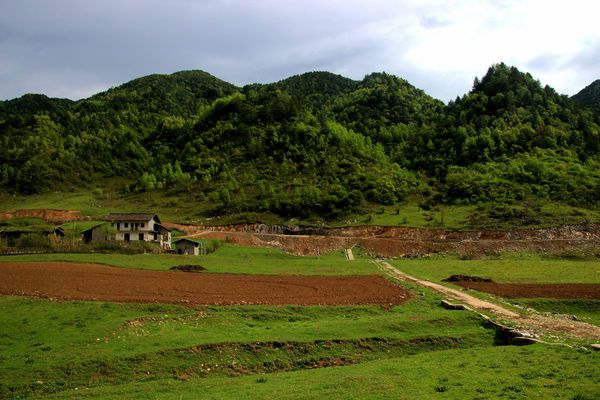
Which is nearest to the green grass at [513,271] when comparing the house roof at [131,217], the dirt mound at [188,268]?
the dirt mound at [188,268]

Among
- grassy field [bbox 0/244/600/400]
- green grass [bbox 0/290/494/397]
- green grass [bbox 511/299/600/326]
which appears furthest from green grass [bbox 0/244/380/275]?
green grass [bbox 511/299/600/326]

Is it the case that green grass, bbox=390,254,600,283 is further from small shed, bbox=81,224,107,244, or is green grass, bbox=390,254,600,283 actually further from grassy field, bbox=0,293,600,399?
small shed, bbox=81,224,107,244

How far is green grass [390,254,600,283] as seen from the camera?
157 ft

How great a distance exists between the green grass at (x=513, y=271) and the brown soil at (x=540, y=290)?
365cm

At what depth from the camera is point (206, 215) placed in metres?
111

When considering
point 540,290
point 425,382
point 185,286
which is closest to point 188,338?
point 425,382

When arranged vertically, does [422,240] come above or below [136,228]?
below

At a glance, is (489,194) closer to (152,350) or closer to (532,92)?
(532,92)

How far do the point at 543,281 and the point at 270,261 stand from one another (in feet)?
95.1

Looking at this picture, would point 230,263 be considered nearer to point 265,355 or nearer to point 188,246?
point 188,246

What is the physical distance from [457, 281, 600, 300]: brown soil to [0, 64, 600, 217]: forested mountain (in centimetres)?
6648

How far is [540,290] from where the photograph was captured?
4003 centimetres

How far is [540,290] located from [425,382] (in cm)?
2680

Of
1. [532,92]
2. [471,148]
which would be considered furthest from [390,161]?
[532,92]
